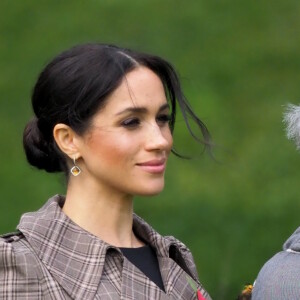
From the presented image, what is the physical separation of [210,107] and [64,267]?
152 inches

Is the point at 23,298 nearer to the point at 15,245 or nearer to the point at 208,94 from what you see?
the point at 15,245

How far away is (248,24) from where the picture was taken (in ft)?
24.4

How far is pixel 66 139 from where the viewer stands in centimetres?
345

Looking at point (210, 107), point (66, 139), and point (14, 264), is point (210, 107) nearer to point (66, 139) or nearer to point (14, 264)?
point (66, 139)

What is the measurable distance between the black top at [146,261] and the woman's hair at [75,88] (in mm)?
301

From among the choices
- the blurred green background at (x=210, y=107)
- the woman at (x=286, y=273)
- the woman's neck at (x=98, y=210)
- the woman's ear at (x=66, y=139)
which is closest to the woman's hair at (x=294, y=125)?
the woman at (x=286, y=273)

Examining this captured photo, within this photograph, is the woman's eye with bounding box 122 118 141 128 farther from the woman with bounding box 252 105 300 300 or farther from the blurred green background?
the blurred green background

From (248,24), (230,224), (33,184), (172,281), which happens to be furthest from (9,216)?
(172,281)

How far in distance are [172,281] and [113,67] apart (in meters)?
0.62

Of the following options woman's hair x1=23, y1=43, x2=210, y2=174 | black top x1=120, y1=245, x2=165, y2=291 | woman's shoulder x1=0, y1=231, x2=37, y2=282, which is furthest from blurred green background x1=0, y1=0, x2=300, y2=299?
woman's shoulder x1=0, y1=231, x2=37, y2=282

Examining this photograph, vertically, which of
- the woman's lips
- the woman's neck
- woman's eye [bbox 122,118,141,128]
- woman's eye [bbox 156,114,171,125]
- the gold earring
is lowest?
the woman's neck

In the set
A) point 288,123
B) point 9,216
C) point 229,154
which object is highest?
point 288,123

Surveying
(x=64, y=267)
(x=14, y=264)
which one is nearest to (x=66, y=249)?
(x=64, y=267)

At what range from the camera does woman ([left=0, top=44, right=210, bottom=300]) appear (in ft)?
10.9
